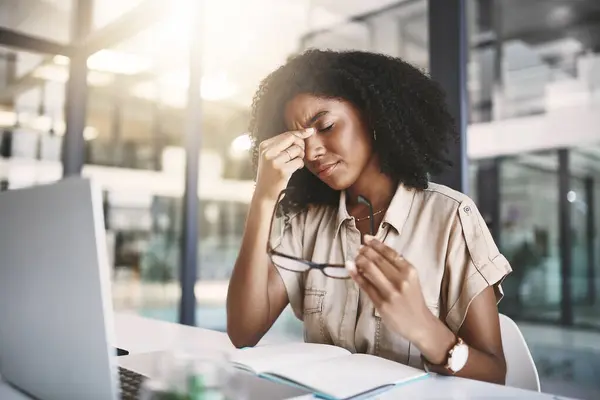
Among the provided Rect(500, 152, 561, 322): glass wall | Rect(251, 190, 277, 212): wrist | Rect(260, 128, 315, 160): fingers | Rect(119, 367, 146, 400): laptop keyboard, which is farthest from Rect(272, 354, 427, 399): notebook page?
Rect(500, 152, 561, 322): glass wall

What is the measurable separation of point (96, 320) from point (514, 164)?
21.8ft

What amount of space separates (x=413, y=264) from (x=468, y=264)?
141 millimetres

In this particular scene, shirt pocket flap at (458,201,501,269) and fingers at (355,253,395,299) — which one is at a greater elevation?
A: shirt pocket flap at (458,201,501,269)

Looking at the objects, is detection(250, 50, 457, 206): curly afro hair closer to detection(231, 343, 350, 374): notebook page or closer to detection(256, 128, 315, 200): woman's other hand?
detection(256, 128, 315, 200): woman's other hand

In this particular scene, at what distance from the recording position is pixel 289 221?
167cm

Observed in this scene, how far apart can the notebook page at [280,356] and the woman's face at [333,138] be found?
52 cm

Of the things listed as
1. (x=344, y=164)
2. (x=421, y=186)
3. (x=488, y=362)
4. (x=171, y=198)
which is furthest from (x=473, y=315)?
(x=171, y=198)

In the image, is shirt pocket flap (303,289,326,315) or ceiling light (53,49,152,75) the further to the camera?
ceiling light (53,49,152,75)

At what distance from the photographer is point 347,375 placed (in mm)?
910

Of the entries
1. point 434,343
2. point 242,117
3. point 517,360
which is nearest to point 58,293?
point 434,343

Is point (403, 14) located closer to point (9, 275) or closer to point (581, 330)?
point (581, 330)

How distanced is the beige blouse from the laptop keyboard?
57 centimetres

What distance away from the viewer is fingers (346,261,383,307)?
97 cm

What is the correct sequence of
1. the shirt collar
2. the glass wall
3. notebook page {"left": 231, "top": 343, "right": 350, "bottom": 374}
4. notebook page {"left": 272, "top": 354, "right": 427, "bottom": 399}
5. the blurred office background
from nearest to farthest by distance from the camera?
notebook page {"left": 272, "top": 354, "right": 427, "bottom": 399} < notebook page {"left": 231, "top": 343, "right": 350, "bottom": 374} < the shirt collar < the blurred office background < the glass wall
